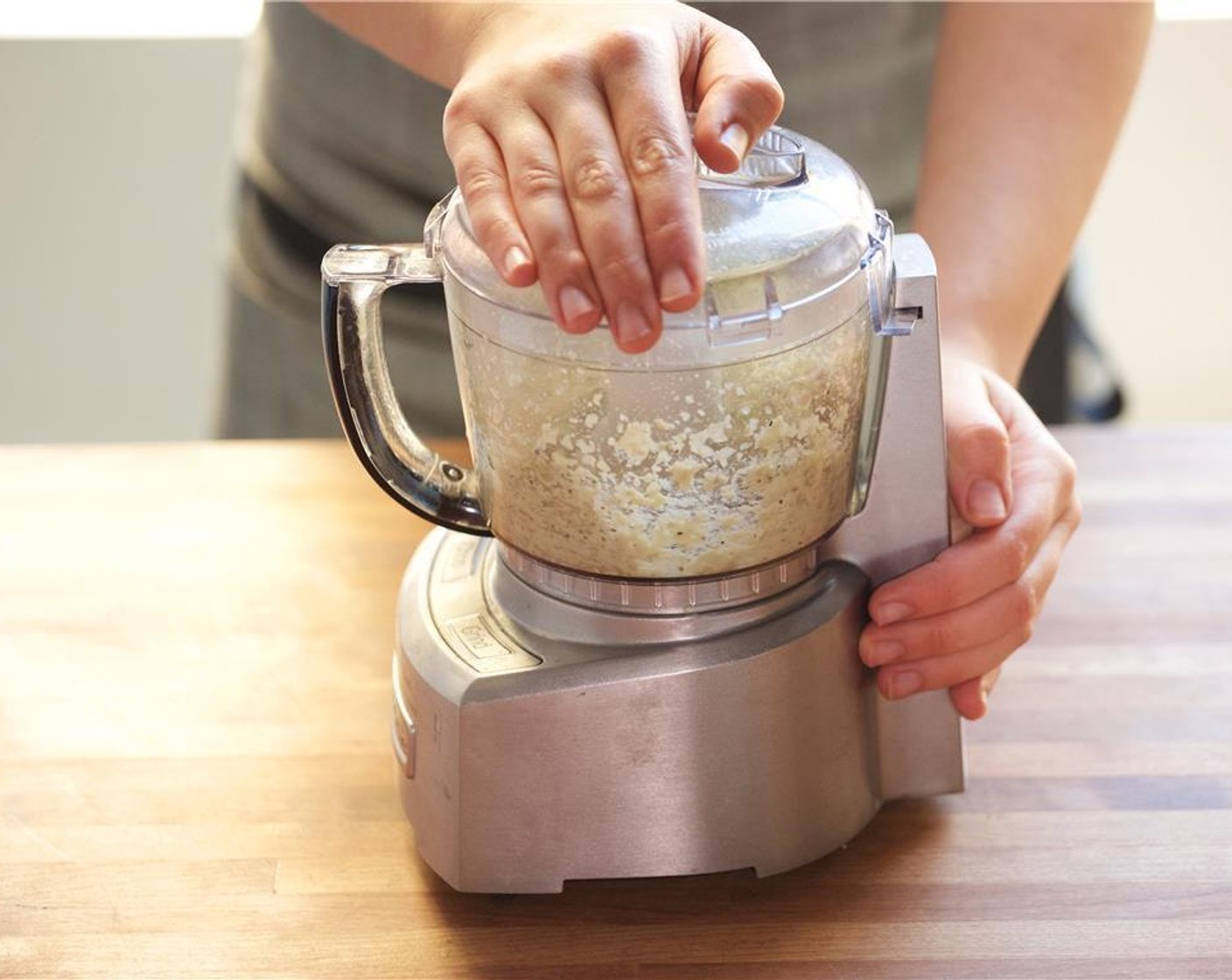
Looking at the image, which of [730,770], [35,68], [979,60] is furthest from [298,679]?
[35,68]

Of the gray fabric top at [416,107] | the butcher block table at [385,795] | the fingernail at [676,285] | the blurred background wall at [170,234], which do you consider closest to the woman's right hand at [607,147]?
the fingernail at [676,285]

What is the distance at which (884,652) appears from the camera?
30.5 inches

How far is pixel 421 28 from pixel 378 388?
0.81 ft

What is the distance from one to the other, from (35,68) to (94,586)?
1.61 metres

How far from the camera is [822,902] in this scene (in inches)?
30.4

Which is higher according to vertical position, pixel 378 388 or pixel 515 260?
pixel 515 260

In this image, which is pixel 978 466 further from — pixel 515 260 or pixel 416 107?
pixel 416 107

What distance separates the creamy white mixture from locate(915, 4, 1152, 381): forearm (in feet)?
1.01

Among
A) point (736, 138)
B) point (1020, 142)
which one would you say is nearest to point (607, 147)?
point (736, 138)

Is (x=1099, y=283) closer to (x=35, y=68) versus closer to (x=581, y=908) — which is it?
(x=35, y=68)

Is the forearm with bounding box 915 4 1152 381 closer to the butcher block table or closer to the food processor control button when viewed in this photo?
the butcher block table

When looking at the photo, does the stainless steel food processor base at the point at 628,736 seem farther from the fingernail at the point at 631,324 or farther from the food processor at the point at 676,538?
the fingernail at the point at 631,324

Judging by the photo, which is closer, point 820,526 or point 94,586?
point 820,526

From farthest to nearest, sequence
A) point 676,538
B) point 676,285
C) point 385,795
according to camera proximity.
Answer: point 385,795 < point 676,538 < point 676,285
